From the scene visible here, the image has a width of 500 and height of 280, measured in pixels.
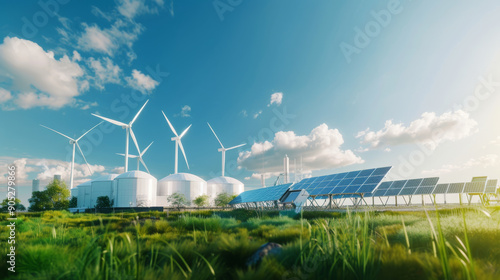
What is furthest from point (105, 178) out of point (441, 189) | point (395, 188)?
point (441, 189)

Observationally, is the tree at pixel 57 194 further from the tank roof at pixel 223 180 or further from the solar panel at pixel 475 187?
the solar panel at pixel 475 187

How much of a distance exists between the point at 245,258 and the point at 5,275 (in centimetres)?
481

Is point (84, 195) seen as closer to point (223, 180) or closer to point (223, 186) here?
point (223, 186)

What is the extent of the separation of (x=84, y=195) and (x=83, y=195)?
80 cm

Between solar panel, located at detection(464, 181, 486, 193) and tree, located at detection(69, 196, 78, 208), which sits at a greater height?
solar panel, located at detection(464, 181, 486, 193)

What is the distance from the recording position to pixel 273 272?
200 inches

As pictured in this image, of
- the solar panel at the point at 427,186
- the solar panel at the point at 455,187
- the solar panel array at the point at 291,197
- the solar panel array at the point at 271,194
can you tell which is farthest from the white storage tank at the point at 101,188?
the solar panel at the point at 455,187

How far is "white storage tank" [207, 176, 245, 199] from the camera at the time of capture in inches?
4225

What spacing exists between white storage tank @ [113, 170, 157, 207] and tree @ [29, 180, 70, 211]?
16.3m

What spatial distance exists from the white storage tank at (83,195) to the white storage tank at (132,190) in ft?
55.7

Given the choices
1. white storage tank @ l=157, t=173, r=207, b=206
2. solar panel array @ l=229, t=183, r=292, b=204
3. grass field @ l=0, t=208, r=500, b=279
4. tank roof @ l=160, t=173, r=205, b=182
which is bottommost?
grass field @ l=0, t=208, r=500, b=279

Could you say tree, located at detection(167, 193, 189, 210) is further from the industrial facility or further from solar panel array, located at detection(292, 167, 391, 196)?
solar panel array, located at detection(292, 167, 391, 196)

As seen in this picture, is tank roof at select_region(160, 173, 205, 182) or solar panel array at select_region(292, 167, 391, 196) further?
tank roof at select_region(160, 173, 205, 182)

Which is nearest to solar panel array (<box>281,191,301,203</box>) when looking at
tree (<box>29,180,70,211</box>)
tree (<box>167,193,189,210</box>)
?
tree (<box>167,193,189,210</box>)
